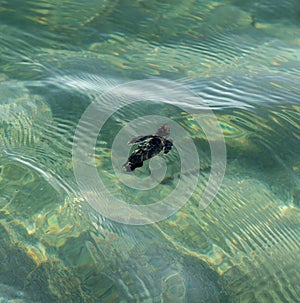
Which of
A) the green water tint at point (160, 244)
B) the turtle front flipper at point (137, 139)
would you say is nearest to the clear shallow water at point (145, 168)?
the green water tint at point (160, 244)

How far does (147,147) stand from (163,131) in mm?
221

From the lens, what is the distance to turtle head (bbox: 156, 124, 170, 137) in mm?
3018

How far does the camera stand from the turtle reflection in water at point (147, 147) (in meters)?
2.83

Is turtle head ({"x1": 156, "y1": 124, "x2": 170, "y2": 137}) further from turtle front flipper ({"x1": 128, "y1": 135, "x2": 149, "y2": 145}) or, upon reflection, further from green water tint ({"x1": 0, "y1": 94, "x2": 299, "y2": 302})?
green water tint ({"x1": 0, "y1": 94, "x2": 299, "y2": 302})

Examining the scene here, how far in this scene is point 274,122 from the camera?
127 inches

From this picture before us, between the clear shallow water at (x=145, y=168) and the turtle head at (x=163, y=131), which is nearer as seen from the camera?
the clear shallow water at (x=145, y=168)

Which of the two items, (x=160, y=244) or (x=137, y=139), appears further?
(x=137, y=139)

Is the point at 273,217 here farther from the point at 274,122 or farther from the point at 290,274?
the point at 274,122

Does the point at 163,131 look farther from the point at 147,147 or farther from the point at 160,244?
the point at 160,244

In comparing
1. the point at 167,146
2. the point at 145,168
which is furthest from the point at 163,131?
Answer: the point at 145,168

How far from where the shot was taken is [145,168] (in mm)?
2854

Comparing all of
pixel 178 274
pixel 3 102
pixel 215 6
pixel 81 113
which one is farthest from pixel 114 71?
pixel 178 274

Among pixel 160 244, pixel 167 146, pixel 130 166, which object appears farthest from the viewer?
pixel 167 146

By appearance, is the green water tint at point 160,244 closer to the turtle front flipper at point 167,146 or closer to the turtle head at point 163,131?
the turtle front flipper at point 167,146
